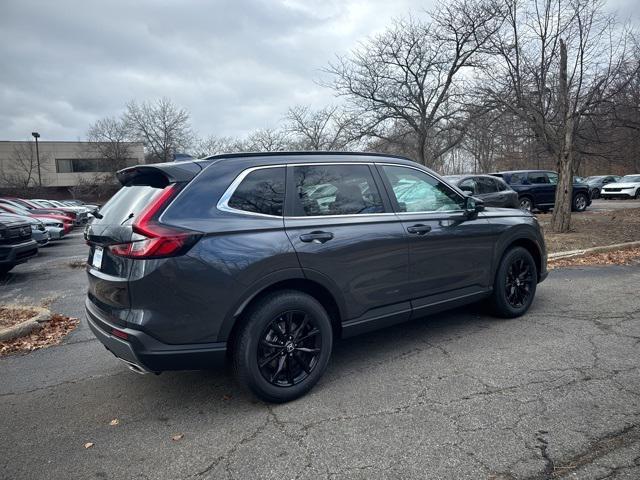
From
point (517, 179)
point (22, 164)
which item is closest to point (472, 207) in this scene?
point (517, 179)

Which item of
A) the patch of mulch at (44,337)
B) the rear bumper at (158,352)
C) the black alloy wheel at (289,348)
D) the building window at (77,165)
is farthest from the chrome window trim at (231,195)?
A: the building window at (77,165)

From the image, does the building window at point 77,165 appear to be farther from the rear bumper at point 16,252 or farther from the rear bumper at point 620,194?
the rear bumper at point 620,194

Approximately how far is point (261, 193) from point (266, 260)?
21.1 inches

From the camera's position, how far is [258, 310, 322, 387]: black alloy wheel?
3057 millimetres

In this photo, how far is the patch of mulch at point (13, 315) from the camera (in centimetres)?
505

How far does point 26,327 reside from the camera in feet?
15.8

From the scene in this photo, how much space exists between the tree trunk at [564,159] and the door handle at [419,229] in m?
7.98

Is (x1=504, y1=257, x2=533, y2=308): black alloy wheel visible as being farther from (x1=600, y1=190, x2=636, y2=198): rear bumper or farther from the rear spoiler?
(x1=600, y1=190, x2=636, y2=198): rear bumper

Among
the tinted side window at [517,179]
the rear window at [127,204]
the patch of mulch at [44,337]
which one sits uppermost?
the tinted side window at [517,179]

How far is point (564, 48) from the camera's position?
9547 mm

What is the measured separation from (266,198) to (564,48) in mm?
9476

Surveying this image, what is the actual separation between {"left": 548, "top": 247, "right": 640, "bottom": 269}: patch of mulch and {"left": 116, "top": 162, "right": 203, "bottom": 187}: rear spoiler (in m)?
6.72

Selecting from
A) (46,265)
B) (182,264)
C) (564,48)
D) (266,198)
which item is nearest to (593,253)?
(564,48)

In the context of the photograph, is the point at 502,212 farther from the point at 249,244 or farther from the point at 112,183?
the point at 112,183
